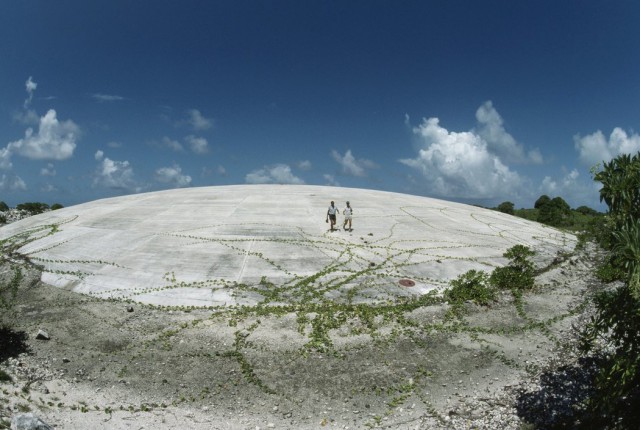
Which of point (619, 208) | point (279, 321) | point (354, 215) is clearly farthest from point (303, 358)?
point (354, 215)

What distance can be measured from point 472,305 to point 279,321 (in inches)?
358

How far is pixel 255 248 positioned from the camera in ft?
83.6

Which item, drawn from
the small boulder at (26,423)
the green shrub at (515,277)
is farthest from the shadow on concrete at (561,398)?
the small boulder at (26,423)

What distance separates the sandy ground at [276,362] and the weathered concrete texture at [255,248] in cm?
214

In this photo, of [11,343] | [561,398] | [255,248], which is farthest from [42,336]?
[561,398]

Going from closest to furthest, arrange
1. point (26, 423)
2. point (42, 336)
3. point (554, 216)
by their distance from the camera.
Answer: point (26, 423) → point (42, 336) → point (554, 216)

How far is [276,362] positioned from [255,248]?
495 inches

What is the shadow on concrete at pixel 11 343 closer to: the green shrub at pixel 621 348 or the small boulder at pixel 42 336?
the small boulder at pixel 42 336

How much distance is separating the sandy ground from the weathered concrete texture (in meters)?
2.14

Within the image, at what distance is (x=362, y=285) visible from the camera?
20484 millimetres

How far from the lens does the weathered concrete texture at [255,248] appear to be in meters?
20.3

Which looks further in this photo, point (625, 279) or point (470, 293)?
point (470, 293)

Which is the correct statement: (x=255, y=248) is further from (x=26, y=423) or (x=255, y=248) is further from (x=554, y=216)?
(x=554, y=216)

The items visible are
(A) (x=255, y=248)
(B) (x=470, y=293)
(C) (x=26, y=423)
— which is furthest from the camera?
(A) (x=255, y=248)
